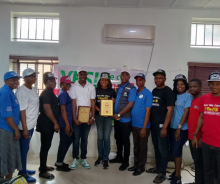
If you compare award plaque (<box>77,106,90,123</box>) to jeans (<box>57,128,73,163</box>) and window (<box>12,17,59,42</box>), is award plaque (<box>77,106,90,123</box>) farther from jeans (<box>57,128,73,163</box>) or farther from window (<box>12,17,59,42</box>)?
window (<box>12,17,59,42</box>)

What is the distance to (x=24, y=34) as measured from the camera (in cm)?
389

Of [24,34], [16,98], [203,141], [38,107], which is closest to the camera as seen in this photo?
[203,141]

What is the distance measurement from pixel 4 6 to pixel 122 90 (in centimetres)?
298

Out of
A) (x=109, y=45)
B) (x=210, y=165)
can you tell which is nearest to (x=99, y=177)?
(x=210, y=165)

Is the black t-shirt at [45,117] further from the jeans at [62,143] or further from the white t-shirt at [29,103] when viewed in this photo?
the jeans at [62,143]

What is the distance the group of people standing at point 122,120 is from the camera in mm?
2133

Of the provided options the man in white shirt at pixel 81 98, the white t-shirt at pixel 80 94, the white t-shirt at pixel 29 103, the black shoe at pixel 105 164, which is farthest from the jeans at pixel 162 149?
the white t-shirt at pixel 29 103

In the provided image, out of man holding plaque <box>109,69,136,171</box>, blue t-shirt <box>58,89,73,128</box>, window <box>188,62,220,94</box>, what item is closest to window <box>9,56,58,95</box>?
blue t-shirt <box>58,89,73,128</box>

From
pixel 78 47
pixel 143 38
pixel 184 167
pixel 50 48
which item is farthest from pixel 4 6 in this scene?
pixel 184 167

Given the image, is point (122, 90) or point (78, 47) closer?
point (122, 90)

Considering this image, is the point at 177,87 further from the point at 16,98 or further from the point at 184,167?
the point at 16,98

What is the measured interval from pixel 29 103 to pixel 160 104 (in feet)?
6.04

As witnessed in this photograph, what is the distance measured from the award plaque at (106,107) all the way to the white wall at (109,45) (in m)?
0.95

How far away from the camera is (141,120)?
2.88 metres
